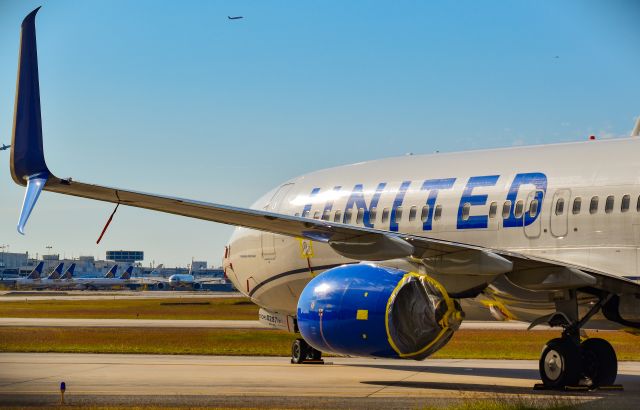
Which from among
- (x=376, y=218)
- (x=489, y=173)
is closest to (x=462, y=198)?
(x=489, y=173)

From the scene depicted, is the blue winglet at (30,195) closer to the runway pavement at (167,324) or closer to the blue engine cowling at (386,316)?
the blue engine cowling at (386,316)

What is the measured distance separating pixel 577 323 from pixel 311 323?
3951 millimetres

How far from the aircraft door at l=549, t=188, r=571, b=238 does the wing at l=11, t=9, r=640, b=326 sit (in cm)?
116

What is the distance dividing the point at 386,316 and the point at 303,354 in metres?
9.13

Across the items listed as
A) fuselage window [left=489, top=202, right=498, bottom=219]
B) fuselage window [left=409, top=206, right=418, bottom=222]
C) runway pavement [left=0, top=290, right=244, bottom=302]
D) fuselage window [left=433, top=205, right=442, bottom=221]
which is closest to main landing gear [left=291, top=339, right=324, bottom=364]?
fuselage window [left=409, top=206, right=418, bottom=222]

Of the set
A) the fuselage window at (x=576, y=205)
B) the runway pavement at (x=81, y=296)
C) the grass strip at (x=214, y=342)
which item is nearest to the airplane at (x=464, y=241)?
the fuselage window at (x=576, y=205)

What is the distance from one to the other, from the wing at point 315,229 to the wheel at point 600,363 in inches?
91.2

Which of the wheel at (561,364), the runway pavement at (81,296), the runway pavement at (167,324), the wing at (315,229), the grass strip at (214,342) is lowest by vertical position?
the runway pavement at (81,296)

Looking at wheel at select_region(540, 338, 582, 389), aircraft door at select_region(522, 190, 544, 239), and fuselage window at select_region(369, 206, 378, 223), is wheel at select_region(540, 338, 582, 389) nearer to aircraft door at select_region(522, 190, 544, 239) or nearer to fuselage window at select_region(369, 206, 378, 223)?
aircraft door at select_region(522, 190, 544, 239)

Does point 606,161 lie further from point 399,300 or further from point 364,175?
point 364,175

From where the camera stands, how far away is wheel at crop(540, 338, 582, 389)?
15.3 meters

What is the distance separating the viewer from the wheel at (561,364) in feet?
50.1

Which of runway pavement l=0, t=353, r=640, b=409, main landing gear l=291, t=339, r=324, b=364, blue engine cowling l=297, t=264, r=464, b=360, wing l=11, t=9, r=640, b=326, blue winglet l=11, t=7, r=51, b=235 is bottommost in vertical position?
runway pavement l=0, t=353, r=640, b=409

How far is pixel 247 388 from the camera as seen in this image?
1716 centimetres
